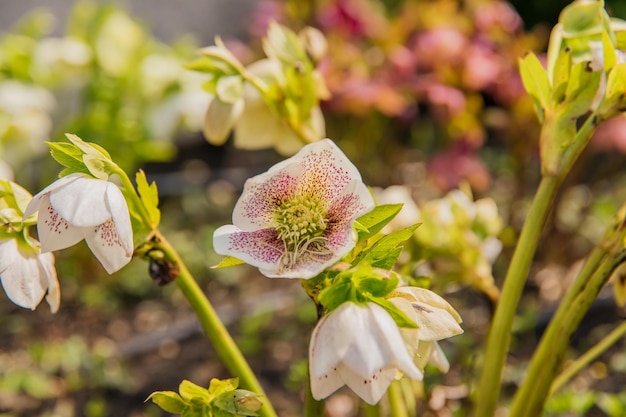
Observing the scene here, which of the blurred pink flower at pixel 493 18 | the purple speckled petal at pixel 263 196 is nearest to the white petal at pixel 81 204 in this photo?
the purple speckled petal at pixel 263 196

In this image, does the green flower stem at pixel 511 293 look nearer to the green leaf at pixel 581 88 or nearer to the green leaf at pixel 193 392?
the green leaf at pixel 581 88

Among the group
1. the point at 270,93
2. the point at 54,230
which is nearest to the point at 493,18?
the point at 270,93

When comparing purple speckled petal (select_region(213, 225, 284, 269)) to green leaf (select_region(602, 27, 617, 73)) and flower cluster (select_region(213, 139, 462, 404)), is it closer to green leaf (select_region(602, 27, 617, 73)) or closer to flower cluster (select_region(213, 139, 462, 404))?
flower cluster (select_region(213, 139, 462, 404))

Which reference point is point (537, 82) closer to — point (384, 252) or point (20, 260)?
point (384, 252)

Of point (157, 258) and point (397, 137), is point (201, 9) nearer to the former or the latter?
point (397, 137)

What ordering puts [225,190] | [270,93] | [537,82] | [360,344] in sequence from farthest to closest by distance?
[225,190]
[270,93]
[537,82]
[360,344]

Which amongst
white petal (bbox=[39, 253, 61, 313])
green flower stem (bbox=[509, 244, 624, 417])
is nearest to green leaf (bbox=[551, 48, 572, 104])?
green flower stem (bbox=[509, 244, 624, 417])

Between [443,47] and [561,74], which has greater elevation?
[561,74]
